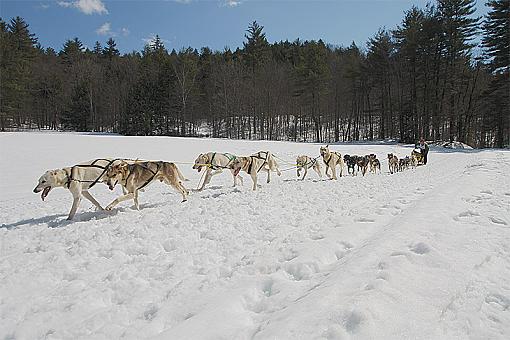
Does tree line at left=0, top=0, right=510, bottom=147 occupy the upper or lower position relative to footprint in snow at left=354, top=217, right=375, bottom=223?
upper

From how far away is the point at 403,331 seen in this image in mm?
2602

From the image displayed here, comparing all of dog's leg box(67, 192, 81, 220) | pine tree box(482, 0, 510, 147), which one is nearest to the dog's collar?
dog's leg box(67, 192, 81, 220)

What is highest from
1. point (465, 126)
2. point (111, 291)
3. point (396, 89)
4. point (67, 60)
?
point (67, 60)

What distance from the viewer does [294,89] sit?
4734 cm

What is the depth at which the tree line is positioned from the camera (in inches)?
1323

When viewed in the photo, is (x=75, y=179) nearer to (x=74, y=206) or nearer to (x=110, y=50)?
(x=74, y=206)

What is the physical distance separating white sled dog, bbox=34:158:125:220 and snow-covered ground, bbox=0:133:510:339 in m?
0.48

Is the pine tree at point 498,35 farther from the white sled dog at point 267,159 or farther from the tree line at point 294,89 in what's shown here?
the white sled dog at point 267,159

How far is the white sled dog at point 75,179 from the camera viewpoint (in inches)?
249

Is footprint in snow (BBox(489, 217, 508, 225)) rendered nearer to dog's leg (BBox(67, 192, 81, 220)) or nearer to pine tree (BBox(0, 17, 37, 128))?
dog's leg (BBox(67, 192, 81, 220))

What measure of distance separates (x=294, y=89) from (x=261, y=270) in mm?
45667

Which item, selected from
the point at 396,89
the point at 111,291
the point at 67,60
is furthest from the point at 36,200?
the point at 67,60

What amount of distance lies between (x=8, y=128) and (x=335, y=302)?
5435cm

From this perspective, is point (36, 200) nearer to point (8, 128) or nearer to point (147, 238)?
point (147, 238)
